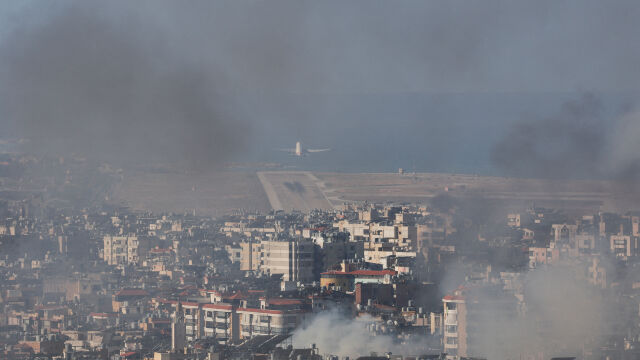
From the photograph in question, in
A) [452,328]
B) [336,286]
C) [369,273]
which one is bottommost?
[452,328]

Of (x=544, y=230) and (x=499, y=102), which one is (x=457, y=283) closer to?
(x=544, y=230)

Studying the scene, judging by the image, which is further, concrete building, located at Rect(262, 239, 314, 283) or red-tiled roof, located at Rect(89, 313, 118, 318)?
concrete building, located at Rect(262, 239, 314, 283)

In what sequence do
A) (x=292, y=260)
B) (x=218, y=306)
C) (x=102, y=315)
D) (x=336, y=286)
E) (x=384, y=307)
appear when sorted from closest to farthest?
(x=384, y=307) < (x=218, y=306) < (x=336, y=286) < (x=102, y=315) < (x=292, y=260)

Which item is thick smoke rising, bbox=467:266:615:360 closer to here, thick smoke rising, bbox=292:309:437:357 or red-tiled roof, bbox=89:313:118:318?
thick smoke rising, bbox=292:309:437:357

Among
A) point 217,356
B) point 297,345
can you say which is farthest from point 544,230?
point 217,356

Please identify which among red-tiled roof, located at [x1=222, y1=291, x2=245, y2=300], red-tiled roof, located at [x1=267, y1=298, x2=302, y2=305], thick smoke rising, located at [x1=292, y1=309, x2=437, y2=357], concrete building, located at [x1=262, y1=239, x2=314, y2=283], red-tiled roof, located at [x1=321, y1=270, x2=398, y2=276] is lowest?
thick smoke rising, located at [x1=292, y1=309, x2=437, y2=357]

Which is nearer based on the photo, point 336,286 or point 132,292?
point 336,286

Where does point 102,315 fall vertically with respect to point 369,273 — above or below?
below

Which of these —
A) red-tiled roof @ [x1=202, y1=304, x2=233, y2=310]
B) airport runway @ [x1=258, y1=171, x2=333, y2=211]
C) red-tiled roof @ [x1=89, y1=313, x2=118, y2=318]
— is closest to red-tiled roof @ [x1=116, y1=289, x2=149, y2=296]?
red-tiled roof @ [x1=89, y1=313, x2=118, y2=318]

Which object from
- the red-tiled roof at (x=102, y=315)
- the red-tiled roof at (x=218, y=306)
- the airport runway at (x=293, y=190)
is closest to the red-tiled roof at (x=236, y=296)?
the red-tiled roof at (x=218, y=306)

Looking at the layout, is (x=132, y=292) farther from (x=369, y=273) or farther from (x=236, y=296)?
(x=236, y=296)

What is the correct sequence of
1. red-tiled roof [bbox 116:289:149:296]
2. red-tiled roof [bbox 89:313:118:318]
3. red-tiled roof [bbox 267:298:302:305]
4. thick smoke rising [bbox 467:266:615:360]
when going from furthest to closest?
red-tiled roof [bbox 116:289:149:296], red-tiled roof [bbox 89:313:118:318], red-tiled roof [bbox 267:298:302:305], thick smoke rising [bbox 467:266:615:360]

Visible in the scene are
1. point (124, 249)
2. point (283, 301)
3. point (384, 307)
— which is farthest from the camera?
point (124, 249)

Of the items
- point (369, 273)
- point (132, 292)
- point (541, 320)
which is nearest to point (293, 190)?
point (132, 292)
